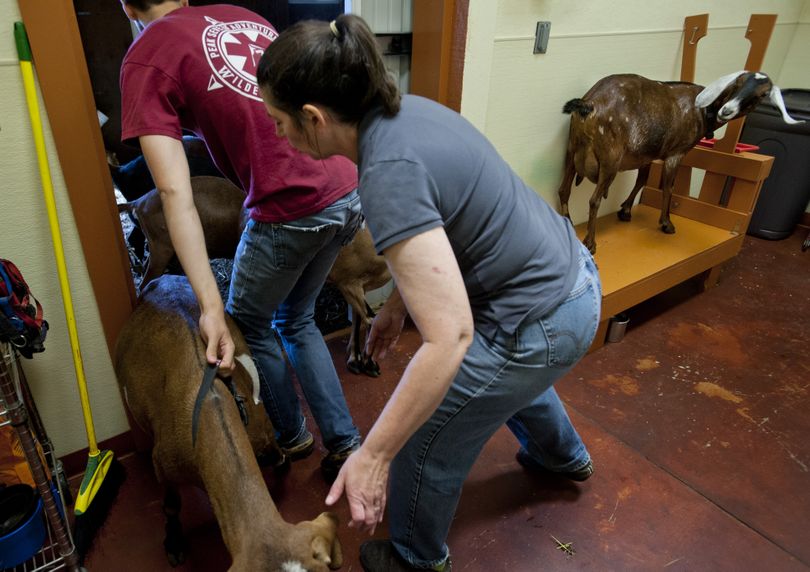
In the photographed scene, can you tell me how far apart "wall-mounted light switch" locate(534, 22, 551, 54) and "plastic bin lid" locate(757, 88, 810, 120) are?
2.13 m

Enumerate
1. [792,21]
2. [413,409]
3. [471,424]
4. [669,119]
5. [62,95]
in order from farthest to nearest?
[792,21]
[669,119]
[62,95]
[471,424]
[413,409]

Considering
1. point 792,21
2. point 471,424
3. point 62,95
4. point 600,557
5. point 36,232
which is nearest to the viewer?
point 471,424

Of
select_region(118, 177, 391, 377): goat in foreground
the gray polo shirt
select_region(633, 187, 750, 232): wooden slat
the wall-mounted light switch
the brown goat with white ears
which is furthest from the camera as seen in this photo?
select_region(633, 187, 750, 232): wooden slat

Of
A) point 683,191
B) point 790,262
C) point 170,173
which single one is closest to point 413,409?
point 170,173

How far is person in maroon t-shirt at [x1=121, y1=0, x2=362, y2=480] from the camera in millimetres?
1358

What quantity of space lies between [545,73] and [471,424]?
221 cm

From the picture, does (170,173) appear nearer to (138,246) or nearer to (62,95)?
(62,95)

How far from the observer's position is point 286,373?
6.21 ft

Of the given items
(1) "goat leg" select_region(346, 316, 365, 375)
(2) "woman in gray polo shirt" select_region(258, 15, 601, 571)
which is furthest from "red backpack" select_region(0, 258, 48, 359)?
(1) "goat leg" select_region(346, 316, 365, 375)

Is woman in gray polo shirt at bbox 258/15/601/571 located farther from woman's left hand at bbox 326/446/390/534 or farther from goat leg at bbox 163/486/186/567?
goat leg at bbox 163/486/186/567

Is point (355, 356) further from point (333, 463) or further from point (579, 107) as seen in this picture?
point (579, 107)

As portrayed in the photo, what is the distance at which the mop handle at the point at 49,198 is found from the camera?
1.43 metres

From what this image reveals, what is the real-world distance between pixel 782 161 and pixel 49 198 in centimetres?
462

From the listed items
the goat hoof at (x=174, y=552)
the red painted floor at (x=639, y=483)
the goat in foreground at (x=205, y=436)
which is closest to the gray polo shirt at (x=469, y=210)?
the goat in foreground at (x=205, y=436)
